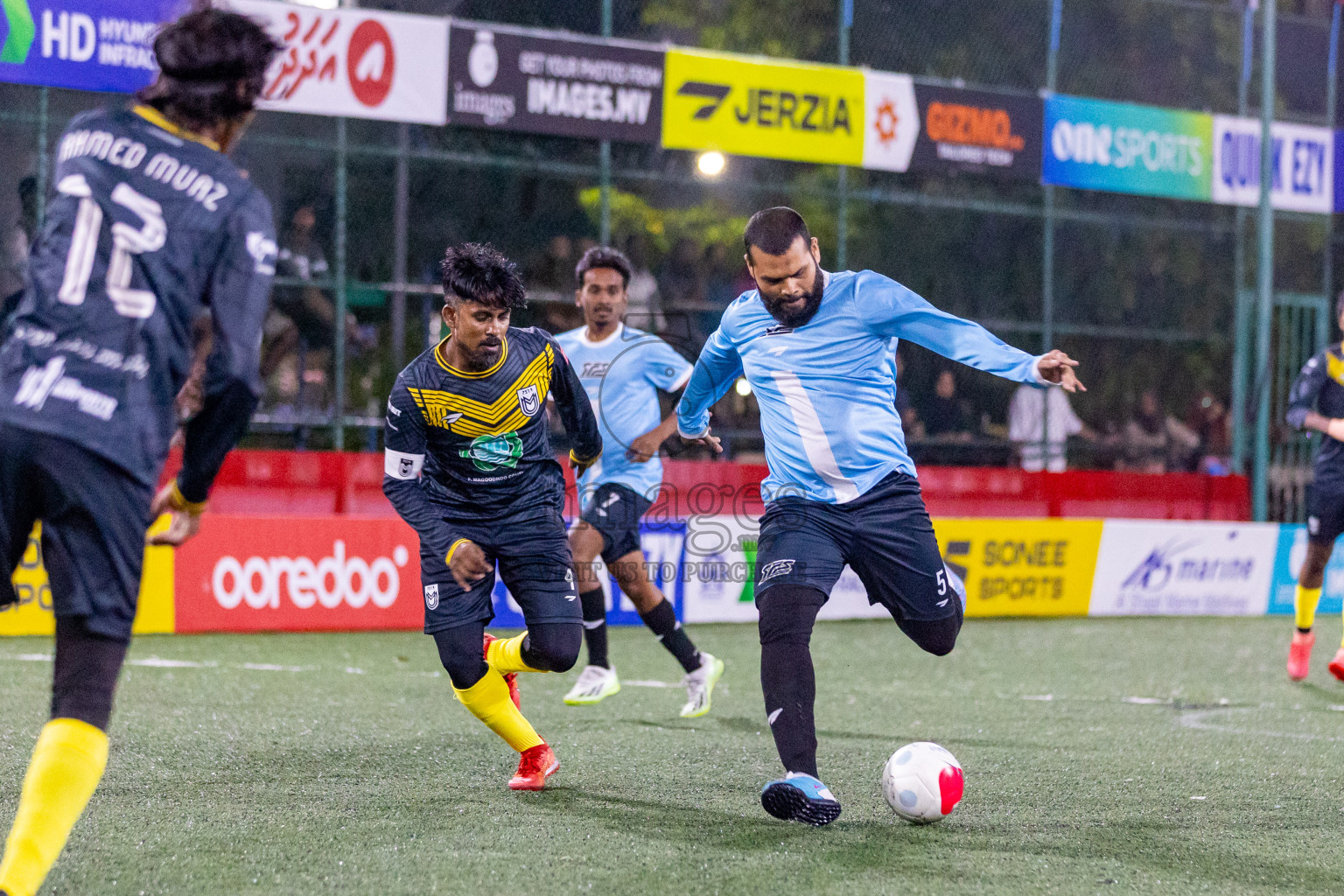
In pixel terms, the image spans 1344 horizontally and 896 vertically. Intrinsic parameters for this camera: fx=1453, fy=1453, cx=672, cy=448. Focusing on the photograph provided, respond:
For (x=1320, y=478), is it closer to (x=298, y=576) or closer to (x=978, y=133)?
(x=298, y=576)

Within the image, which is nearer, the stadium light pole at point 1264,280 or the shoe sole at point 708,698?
the shoe sole at point 708,698

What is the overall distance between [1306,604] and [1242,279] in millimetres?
10591

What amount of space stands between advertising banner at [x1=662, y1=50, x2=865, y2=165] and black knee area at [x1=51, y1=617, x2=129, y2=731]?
38.4 ft

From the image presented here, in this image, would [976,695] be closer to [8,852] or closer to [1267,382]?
[8,852]

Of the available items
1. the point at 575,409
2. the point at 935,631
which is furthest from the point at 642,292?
the point at 935,631

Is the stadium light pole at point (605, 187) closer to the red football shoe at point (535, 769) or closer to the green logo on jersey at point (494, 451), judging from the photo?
the green logo on jersey at point (494, 451)

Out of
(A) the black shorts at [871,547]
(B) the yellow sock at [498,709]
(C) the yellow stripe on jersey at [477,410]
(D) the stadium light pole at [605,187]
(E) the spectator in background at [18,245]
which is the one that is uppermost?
(D) the stadium light pole at [605,187]

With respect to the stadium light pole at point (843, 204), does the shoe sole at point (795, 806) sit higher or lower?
lower

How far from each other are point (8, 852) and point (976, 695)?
229 inches

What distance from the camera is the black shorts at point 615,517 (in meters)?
7.32

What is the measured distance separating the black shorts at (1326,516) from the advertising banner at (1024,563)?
12.6 ft

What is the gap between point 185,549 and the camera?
10328 mm

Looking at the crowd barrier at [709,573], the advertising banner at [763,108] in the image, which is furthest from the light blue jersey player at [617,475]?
the advertising banner at [763,108]

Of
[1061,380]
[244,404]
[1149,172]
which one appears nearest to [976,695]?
[1061,380]
